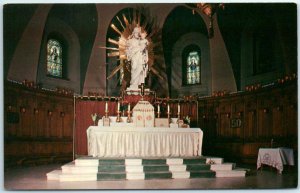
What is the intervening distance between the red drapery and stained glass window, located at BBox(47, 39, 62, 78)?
2.92 ft

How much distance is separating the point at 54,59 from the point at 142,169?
7.81 feet

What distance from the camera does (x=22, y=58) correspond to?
24.5 feet

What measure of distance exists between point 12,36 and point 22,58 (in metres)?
0.38

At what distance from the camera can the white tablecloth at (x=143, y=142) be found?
8695 millimetres

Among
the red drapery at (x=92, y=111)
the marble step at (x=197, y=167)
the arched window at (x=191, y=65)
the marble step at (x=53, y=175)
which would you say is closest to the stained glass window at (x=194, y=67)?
the arched window at (x=191, y=65)

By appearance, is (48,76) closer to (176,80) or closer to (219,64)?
(176,80)

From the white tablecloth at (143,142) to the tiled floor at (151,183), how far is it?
1133mm

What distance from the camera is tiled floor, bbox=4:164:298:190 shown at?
7191 millimetres

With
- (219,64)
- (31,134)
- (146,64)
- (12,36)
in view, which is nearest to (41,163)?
(31,134)

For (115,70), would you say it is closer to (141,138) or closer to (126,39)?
(126,39)

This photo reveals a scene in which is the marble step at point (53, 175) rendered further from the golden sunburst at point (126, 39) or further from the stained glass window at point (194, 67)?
the stained glass window at point (194, 67)

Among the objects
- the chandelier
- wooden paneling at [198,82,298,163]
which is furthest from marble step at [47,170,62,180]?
the chandelier

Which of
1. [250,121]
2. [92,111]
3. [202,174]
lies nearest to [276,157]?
[250,121]

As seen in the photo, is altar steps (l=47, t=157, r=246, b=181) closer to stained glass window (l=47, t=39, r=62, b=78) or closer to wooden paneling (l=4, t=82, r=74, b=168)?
wooden paneling (l=4, t=82, r=74, b=168)
